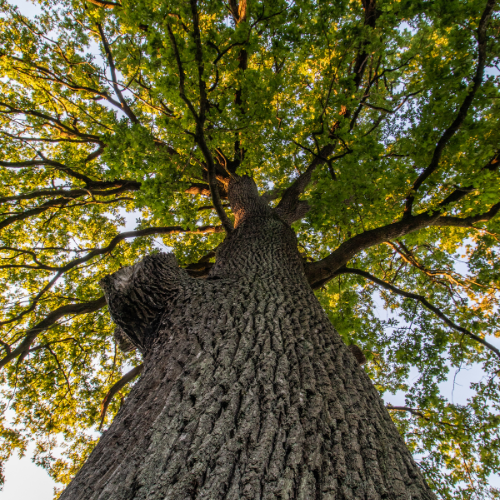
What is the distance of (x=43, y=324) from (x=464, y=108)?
687 centimetres

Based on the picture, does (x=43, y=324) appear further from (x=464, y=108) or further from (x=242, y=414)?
(x=464, y=108)

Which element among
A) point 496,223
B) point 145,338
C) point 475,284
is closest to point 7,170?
point 145,338

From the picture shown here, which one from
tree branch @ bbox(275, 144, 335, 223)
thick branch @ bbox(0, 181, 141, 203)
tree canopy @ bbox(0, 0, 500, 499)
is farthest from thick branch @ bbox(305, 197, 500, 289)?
thick branch @ bbox(0, 181, 141, 203)

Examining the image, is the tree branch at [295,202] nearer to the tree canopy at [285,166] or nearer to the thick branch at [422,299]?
the tree canopy at [285,166]

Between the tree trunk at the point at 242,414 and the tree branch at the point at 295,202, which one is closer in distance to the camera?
the tree trunk at the point at 242,414

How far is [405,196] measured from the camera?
4.29 metres

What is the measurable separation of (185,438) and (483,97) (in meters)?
4.73

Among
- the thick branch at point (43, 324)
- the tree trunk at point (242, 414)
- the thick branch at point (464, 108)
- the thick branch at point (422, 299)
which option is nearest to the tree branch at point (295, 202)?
the thick branch at point (422, 299)

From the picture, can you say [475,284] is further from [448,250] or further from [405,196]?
[405,196]

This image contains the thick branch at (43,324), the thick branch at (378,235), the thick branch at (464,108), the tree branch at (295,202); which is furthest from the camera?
the tree branch at (295,202)

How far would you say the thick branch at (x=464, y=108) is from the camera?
2.87 meters

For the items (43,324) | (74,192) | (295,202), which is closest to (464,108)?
(295,202)

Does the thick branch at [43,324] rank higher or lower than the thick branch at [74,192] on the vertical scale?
lower

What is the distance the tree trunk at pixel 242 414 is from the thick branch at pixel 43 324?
2.67 m
